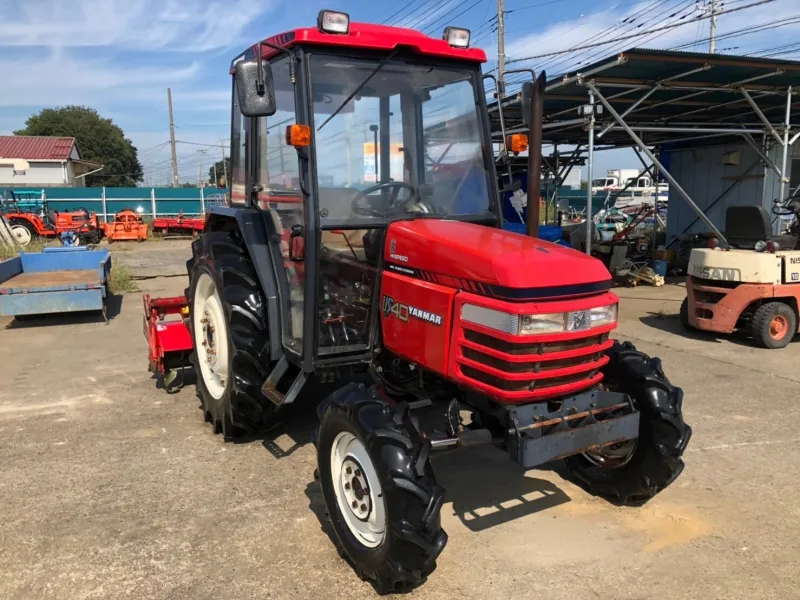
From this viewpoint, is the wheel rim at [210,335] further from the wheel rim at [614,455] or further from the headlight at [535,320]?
the wheel rim at [614,455]

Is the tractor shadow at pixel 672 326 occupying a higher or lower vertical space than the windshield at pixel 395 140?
lower

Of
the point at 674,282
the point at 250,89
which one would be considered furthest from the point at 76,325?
the point at 674,282

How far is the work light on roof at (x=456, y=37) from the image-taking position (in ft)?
11.1

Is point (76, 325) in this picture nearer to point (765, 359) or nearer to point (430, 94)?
point (430, 94)

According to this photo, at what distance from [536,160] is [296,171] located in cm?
125

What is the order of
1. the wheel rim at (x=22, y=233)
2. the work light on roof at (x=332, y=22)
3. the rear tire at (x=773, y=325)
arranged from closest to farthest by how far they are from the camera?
the work light on roof at (x=332, y=22), the rear tire at (x=773, y=325), the wheel rim at (x=22, y=233)

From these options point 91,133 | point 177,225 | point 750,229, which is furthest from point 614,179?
point 91,133

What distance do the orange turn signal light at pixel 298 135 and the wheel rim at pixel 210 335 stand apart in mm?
1408

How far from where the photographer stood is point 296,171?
3311 millimetres

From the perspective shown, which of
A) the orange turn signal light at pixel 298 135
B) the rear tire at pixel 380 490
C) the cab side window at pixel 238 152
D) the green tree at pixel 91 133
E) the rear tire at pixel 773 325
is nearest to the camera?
the rear tire at pixel 380 490

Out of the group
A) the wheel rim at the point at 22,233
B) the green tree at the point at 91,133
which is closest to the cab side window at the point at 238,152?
the wheel rim at the point at 22,233

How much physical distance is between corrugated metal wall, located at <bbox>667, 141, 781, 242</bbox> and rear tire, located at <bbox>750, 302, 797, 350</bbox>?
631 centimetres

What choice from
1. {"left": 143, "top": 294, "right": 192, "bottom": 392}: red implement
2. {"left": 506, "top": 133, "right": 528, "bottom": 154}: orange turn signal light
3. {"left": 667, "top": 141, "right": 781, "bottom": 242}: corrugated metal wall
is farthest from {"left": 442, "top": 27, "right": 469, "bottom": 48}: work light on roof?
{"left": 667, "top": 141, "right": 781, "bottom": 242}: corrugated metal wall

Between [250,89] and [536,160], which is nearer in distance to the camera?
[250,89]
